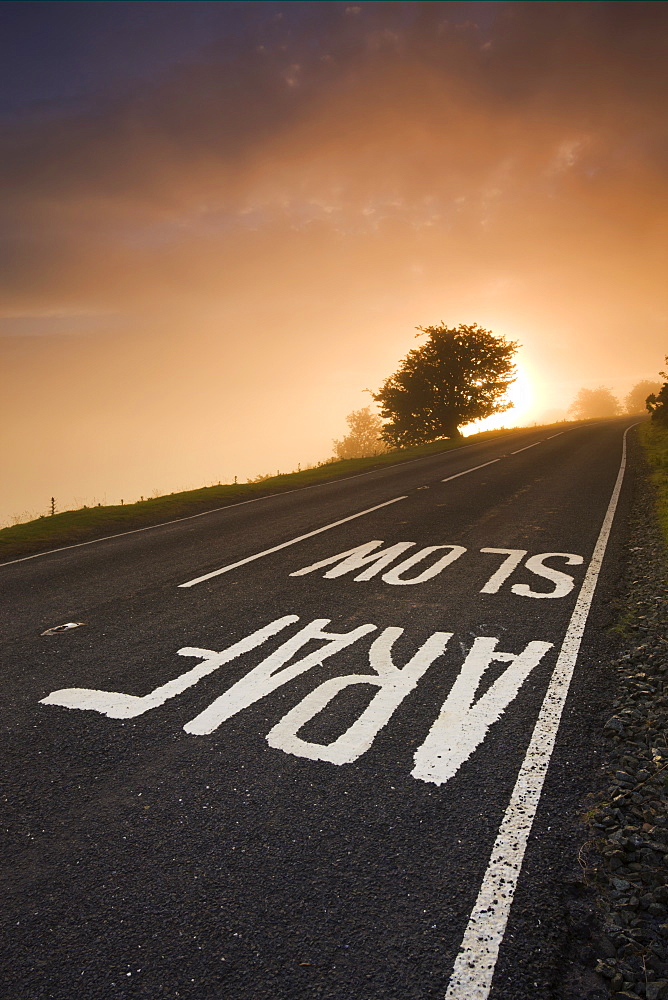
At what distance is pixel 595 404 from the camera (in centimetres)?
17438

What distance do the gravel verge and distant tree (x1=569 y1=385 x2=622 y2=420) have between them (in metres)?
183

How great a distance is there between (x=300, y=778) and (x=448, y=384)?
135 ft

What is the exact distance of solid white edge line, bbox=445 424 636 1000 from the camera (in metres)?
1.96

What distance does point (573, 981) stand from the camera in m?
1.95

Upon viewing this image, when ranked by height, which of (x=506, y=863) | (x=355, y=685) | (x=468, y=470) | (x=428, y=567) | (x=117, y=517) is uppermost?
(x=468, y=470)

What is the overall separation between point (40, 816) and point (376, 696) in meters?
2.08

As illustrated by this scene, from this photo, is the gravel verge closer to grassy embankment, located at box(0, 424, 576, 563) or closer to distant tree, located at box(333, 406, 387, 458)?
grassy embankment, located at box(0, 424, 576, 563)

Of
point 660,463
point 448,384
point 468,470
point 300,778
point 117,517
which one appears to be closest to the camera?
point 300,778

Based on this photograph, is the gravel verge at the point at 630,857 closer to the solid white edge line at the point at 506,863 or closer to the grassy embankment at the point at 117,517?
the solid white edge line at the point at 506,863

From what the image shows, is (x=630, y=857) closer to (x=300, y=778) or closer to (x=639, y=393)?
(x=300, y=778)

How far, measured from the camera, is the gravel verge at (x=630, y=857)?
77.6 inches

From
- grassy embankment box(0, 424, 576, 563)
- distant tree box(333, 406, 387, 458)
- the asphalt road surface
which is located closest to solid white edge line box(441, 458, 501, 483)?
grassy embankment box(0, 424, 576, 563)

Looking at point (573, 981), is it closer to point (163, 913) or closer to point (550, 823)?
point (550, 823)

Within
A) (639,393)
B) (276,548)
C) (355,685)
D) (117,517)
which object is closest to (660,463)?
(276,548)
